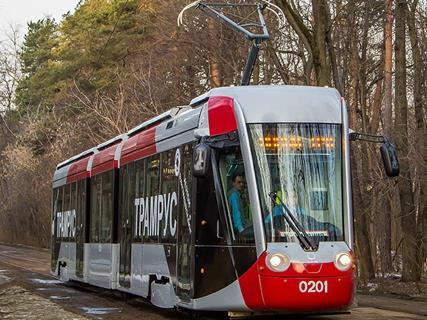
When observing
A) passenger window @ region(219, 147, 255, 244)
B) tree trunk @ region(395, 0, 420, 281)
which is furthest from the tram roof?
tree trunk @ region(395, 0, 420, 281)

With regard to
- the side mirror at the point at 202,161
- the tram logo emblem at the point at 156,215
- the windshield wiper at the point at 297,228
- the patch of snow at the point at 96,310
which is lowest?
the patch of snow at the point at 96,310

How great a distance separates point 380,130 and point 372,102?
2164 millimetres

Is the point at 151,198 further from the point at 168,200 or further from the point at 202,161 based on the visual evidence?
the point at 202,161

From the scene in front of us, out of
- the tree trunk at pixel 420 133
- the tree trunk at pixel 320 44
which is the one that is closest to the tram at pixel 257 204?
the tree trunk at pixel 320 44

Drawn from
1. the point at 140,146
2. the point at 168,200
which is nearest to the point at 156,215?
the point at 168,200

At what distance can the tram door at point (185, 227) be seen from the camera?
1186 cm

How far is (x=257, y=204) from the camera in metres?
10.6

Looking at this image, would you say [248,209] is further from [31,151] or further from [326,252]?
[31,151]

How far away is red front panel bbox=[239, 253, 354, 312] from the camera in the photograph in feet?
33.8

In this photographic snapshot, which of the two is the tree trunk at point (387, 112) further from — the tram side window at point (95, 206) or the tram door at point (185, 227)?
the tram door at point (185, 227)

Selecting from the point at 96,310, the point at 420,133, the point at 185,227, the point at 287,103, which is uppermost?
the point at 420,133

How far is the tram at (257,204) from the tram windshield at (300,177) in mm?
13

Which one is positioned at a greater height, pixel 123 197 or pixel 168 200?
pixel 123 197

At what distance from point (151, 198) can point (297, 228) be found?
4.04m
